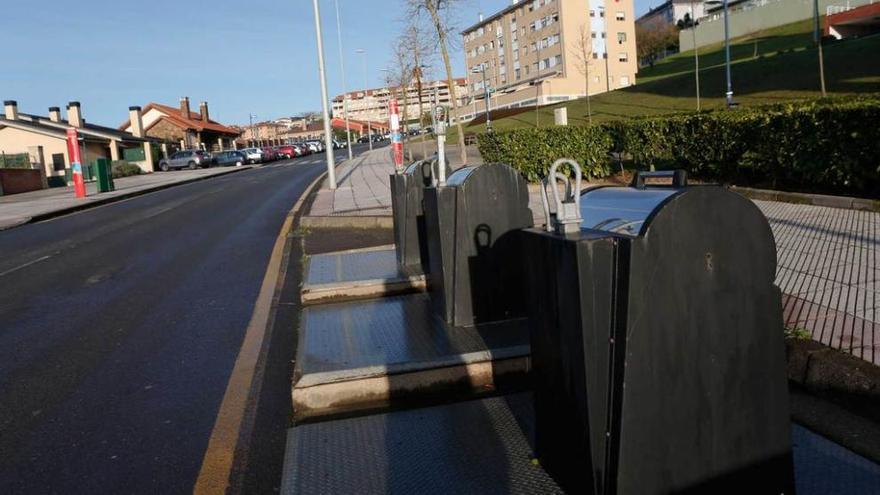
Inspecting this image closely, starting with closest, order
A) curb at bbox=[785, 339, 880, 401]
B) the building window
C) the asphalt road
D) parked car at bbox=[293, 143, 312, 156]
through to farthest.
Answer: the asphalt road < curb at bbox=[785, 339, 880, 401] < the building window < parked car at bbox=[293, 143, 312, 156]

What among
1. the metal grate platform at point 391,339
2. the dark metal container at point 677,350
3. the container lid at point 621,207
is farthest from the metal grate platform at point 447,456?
the container lid at point 621,207

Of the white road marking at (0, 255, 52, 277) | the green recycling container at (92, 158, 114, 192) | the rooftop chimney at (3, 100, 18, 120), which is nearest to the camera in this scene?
the white road marking at (0, 255, 52, 277)

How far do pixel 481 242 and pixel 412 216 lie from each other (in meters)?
2.11

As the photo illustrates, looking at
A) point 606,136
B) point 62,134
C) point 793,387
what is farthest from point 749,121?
point 62,134

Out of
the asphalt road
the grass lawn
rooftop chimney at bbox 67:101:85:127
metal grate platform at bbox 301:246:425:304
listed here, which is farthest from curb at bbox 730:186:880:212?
rooftop chimney at bbox 67:101:85:127

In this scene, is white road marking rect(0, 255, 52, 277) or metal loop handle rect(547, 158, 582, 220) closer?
metal loop handle rect(547, 158, 582, 220)

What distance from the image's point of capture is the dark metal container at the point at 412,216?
6598 millimetres

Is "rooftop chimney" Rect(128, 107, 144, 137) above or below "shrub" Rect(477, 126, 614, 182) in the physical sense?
above

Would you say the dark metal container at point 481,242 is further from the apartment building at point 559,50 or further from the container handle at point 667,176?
the apartment building at point 559,50

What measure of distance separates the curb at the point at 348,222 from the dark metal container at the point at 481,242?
6739 mm

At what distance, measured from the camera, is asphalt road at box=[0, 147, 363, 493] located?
3.55m

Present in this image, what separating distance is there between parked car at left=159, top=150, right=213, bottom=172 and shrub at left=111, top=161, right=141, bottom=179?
13.3ft

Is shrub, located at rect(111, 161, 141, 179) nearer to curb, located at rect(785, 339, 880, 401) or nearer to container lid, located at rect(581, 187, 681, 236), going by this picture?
curb, located at rect(785, 339, 880, 401)

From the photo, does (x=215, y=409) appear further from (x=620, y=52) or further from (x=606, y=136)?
(x=620, y=52)
